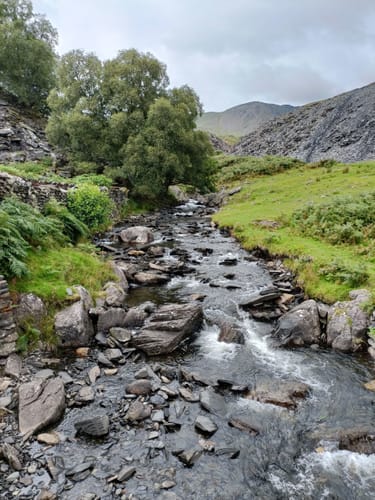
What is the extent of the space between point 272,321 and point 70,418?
341 inches

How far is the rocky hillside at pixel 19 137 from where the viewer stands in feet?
133

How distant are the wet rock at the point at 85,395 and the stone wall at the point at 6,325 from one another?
2801mm

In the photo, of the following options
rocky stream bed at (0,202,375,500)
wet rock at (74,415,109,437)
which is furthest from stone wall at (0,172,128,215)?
wet rock at (74,415,109,437)

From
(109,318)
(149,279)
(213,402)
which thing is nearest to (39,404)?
(109,318)

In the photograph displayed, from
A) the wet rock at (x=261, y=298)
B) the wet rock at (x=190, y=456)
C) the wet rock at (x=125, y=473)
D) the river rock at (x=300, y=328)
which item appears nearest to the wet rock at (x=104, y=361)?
the wet rock at (x=125, y=473)

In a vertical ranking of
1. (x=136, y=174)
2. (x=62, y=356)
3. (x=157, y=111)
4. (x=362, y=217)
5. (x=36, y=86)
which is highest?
(x=36, y=86)

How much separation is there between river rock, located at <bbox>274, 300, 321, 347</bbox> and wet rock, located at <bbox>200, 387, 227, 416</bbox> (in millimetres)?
3879

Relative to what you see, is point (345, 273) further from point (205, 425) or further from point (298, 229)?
point (205, 425)

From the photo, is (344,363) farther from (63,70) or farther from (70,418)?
(63,70)

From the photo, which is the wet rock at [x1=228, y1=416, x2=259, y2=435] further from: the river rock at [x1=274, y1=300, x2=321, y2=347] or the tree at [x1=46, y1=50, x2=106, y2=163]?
the tree at [x1=46, y1=50, x2=106, y2=163]

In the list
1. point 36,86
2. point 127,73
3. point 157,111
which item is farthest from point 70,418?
point 36,86

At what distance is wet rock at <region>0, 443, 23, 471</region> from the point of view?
652 centimetres

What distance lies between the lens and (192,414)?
27.2 ft

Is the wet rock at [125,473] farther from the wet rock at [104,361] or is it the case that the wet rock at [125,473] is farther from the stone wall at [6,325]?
the stone wall at [6,325]
